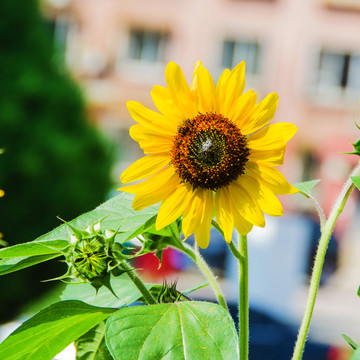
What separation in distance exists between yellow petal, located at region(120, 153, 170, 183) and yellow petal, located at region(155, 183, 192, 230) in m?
0.02

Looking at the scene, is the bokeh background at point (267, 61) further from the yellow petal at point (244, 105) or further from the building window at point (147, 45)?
the yellow petal at point (244, 105)

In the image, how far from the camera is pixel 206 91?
44cm

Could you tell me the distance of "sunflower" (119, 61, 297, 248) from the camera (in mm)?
429

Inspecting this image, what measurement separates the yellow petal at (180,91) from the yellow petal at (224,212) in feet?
0.18

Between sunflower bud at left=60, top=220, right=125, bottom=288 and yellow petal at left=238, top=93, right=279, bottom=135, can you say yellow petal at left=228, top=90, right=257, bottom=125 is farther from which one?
sunflower bud at left=60, top=220, right=125, bottom=288

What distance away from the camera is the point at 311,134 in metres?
8.90

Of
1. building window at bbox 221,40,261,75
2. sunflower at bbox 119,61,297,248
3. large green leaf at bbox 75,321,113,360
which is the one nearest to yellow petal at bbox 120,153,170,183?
sunflower at bbox 119,61,297,248

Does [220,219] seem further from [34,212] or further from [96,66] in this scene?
[96,66]

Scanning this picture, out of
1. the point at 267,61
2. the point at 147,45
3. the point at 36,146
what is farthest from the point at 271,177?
the point at 147,45

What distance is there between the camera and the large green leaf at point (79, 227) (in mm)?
405

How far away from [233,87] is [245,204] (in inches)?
2.9

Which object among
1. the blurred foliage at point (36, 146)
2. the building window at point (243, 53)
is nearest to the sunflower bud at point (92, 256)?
the blurred foliage at point (36, 146)

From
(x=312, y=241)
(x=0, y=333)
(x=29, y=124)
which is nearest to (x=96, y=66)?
(x=312, y=241)

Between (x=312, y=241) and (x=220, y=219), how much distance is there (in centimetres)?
735
